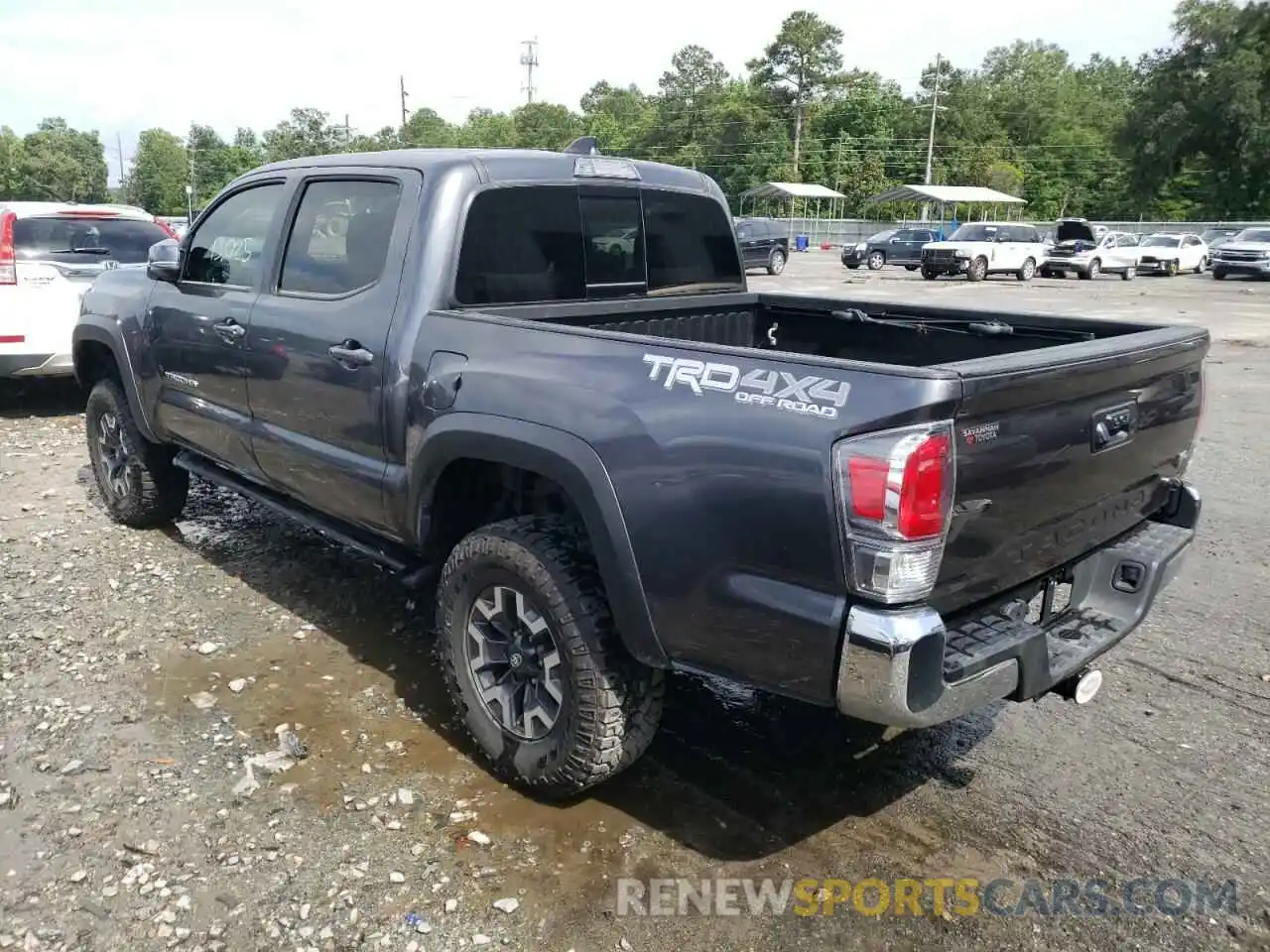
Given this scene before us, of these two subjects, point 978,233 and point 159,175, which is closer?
point 978,233

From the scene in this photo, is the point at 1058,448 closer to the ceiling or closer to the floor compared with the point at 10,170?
closer to the floor

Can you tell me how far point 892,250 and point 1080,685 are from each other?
35046mm

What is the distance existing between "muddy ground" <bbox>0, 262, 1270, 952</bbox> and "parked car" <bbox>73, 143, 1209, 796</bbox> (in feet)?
1.17

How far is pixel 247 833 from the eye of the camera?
3000 mm

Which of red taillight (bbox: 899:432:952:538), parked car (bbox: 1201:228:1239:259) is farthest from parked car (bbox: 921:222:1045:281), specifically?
red taillight (bbox: 899:432:952:538)

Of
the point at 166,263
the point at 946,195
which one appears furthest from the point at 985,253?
the point at 166,263

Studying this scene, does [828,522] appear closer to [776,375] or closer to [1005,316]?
[776,375]

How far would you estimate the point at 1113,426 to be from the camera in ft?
9.27

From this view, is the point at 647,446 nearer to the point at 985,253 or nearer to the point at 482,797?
the point at 482,797

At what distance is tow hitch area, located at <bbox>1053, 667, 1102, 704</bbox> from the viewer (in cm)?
295

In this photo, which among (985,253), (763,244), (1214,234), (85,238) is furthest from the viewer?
(1214,234)

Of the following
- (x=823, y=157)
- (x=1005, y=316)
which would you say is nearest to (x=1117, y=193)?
(x=823, y=157)

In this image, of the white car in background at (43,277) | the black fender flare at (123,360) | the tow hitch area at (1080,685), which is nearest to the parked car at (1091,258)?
the white car in background at (43,277)

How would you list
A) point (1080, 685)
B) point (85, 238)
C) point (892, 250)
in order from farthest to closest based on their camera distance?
point (892, 250) → point (85, 238) → point (1080, 685)
